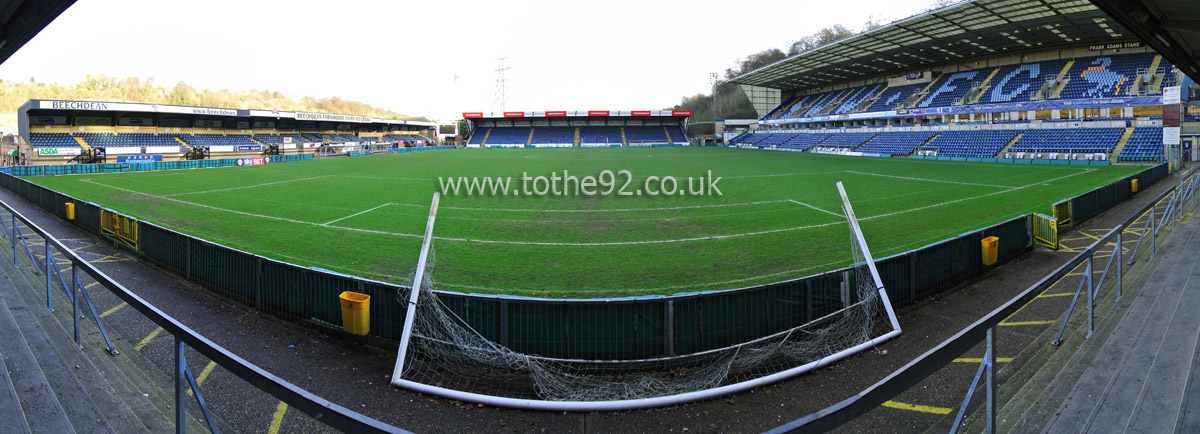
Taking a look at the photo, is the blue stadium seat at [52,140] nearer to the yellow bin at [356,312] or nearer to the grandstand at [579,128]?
the grandstand at [579,128]

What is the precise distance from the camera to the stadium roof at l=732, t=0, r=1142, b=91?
122 feet

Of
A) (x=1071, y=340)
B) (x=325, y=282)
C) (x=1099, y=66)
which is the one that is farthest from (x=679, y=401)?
(x=1099, y=66)

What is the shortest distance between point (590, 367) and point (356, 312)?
131 inches

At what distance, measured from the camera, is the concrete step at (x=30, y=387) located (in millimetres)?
3896

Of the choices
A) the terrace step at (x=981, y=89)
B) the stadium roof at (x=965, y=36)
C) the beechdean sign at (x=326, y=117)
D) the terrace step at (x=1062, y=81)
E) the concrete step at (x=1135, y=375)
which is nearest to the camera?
the concrete step at (x=1135, y=375)

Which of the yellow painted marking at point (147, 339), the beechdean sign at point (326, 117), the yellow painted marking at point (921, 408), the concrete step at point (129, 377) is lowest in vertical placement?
the yellow painted marking at point (921, 408)

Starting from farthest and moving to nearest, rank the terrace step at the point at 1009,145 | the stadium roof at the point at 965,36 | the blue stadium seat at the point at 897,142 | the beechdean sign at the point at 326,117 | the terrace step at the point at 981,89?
the beechdean sign at the point at 326,117 < the terrace step at the point at 981,89 < the blue stadium seat at the point at 897,142 < the terrace step at the point at 1009,145 < the stadium roof at the point at 965,36

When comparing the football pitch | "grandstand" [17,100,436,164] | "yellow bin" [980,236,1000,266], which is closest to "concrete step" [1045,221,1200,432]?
"yellow bin" [980,236,1000,266]

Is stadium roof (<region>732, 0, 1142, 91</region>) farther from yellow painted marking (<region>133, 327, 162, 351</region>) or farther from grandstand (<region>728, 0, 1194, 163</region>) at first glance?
yellow painted marking (<region>133, 327, 162, 351</region>)

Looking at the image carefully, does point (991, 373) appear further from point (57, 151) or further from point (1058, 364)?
point (57, 151)

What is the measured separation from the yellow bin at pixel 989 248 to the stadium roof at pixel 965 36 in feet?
101

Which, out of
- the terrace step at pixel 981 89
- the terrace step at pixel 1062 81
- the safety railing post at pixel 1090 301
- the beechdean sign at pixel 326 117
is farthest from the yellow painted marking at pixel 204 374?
the beechdean sign at pixel 326 117

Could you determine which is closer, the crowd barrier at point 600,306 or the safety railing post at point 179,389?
the safety railing post at point 179,389

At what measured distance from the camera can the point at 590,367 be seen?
21.9ft
